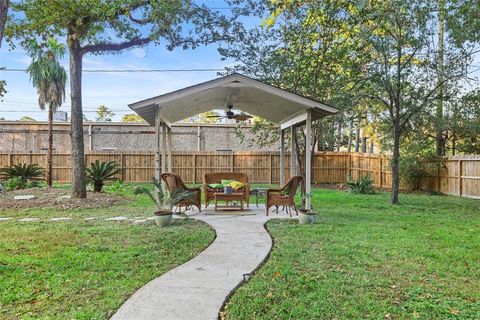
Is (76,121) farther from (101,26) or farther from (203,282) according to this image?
(203,282)

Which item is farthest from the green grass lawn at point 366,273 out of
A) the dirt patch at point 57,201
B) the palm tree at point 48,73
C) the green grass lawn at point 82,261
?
the palm tree at point 48,73

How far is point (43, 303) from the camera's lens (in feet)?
10.5

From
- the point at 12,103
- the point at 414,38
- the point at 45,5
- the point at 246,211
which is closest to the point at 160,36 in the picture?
the point at 45,5

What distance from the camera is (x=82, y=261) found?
4.50 meters

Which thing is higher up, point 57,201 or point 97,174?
point 97,174

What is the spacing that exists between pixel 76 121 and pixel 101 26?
3.73 metres

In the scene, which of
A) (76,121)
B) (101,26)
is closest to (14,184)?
(76,121)

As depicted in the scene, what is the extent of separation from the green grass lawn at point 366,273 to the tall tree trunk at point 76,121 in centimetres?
685

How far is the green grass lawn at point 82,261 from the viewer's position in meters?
3.18

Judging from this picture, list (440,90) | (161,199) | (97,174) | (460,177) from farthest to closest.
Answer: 1. (460,177)
2. (97,174)
3. (440,90)
4. (161,199)

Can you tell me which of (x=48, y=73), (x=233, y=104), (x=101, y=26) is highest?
(x=101, y=26)

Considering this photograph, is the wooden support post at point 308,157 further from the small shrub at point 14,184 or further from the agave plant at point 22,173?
the agave plant at point 22,173

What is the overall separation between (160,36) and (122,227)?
25.2 feet

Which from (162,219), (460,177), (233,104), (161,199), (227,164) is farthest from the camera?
(227,164)
